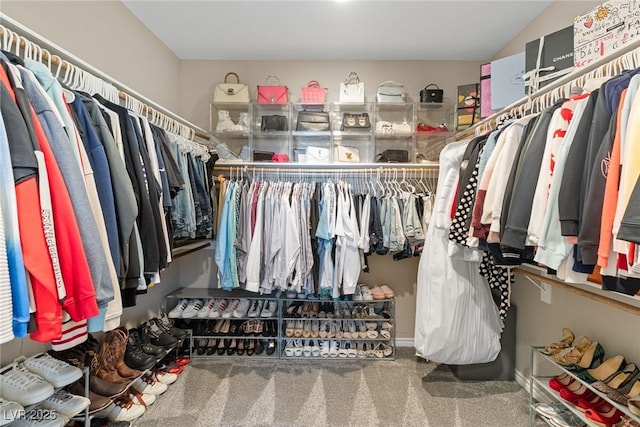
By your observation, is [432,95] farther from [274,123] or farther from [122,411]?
[122,411]

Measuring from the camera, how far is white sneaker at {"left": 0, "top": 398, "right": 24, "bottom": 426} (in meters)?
1.09

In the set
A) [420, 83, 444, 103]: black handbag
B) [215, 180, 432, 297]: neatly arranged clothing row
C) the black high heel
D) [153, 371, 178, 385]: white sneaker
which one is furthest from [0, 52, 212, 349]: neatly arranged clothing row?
[420, 83, 444, 103]: black handbag

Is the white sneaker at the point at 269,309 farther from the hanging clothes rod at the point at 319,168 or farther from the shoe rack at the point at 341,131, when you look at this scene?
the shoe rack at the point at 341,131

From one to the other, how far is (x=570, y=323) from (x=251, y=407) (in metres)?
1.96

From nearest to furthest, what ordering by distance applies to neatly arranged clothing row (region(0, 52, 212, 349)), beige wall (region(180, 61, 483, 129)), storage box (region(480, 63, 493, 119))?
neatly arranged clothing row (region(0, 52, 212, 349)) < storage box (region(480, 63, 493, 119)) < beige wall (region(180, 61, 483, 129))

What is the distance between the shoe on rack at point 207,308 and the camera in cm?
245

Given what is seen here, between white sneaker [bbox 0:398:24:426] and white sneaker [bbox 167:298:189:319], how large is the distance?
1.30 metres

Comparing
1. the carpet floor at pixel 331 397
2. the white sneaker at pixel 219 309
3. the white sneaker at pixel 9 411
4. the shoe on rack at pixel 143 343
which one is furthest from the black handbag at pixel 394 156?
the white sneaker at pixel 9 411

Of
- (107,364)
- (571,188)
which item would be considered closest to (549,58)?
(571,188)

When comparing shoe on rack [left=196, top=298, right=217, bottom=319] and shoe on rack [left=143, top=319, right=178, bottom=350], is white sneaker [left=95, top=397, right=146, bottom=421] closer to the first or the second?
shoe on rack [left=143, top=319, right=178, bottom=350]

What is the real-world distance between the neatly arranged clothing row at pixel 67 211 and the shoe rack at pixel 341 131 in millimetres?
1467

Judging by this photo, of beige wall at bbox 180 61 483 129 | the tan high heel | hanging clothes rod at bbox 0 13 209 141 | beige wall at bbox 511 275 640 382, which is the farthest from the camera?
beige wall at bbox 180 61 483 129

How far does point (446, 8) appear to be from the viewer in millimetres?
2074

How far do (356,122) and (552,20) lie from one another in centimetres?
144
